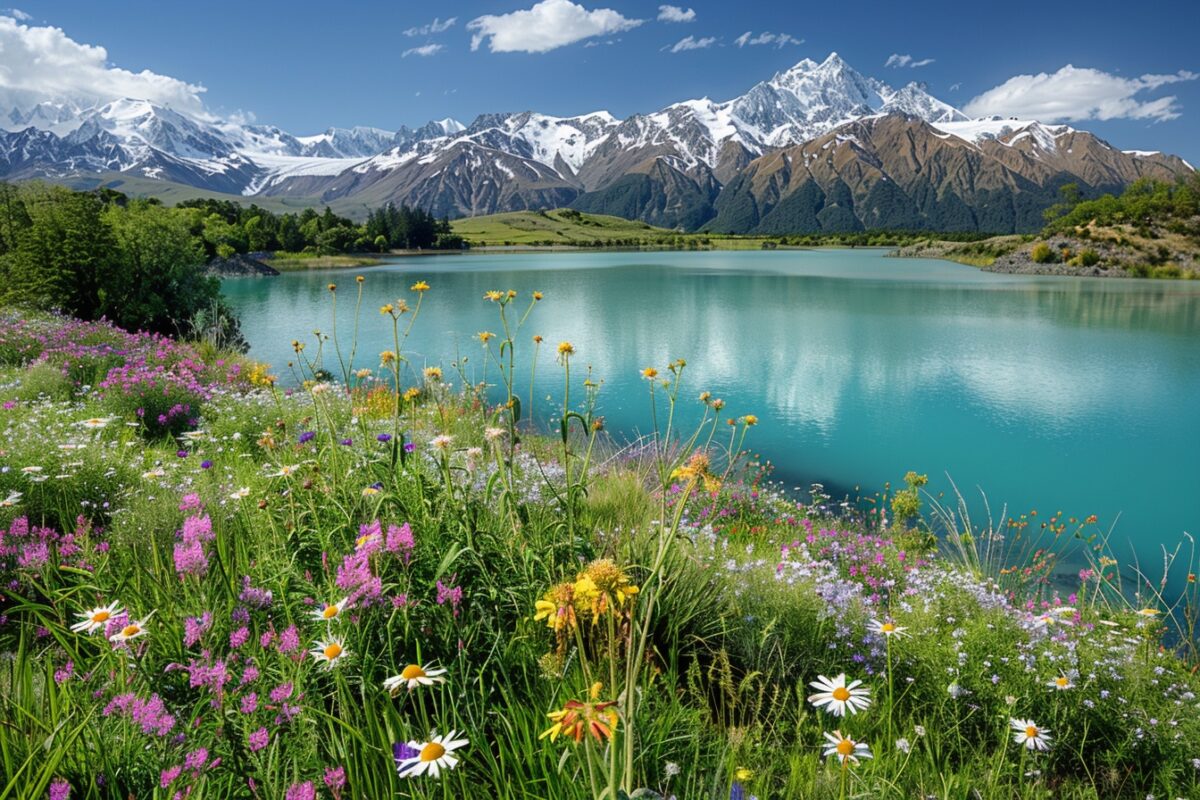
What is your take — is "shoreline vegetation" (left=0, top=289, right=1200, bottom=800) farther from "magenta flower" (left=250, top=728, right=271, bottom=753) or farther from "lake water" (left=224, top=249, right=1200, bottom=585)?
"lake water" (left=224, top=249, right=1200, bottom=585)

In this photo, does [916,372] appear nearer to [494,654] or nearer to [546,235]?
[494,654]

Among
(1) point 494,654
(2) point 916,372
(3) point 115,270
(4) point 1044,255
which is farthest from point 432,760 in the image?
(4) point 1044,255

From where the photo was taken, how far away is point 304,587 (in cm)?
297

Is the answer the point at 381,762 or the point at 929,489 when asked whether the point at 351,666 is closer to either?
the point at 381,762

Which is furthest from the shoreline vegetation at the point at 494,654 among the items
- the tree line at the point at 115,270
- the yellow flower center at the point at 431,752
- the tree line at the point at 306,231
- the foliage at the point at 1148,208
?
the foliage at the point at 1148,208

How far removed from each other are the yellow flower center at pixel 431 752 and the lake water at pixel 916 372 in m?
10.4

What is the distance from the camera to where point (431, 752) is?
1.63 metres

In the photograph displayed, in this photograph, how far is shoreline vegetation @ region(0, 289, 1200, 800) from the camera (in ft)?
6.78

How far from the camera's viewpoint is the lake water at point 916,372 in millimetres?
11867

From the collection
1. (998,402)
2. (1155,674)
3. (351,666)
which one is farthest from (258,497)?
(998,402)

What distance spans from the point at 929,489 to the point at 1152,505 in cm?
350

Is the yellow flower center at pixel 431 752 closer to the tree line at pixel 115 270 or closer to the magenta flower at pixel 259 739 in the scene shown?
the magenta flower at pixel 259 739

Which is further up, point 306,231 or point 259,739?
point 306,231

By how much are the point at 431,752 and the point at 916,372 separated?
21.1 m
